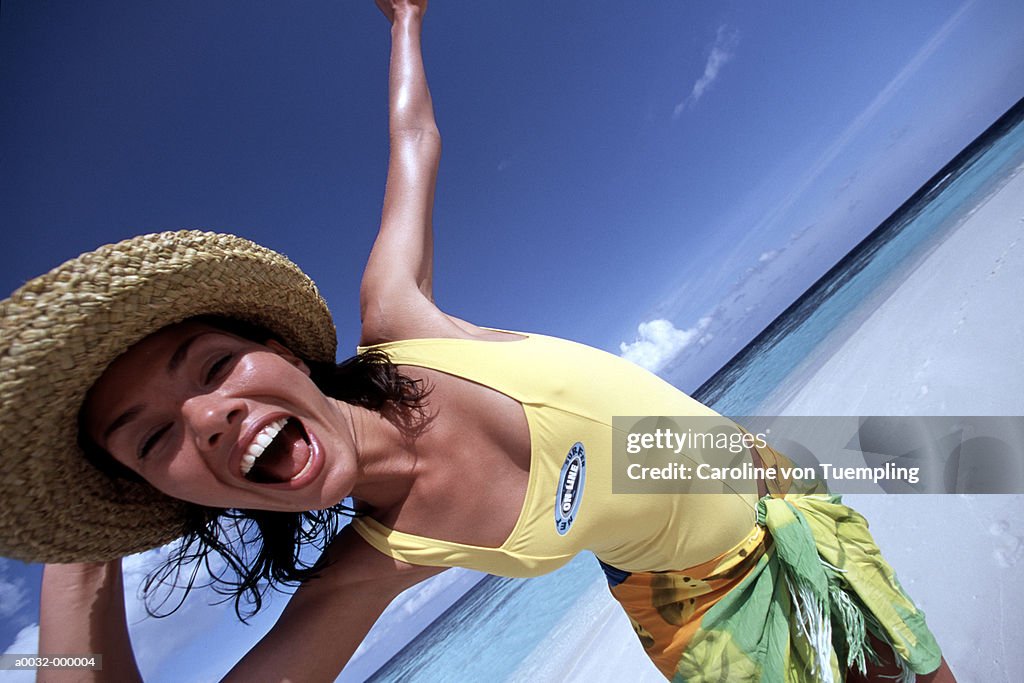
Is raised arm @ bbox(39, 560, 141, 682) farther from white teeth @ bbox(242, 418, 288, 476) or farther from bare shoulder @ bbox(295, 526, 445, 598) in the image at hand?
white teeth @ bbox(242, 418, 288, 476)

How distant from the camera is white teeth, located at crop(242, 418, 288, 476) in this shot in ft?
3.64

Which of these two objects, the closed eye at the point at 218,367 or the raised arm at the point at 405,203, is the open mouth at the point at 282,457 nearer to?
the closed eye at the point at 218,367

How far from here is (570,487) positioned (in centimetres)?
131

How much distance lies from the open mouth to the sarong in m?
0.98

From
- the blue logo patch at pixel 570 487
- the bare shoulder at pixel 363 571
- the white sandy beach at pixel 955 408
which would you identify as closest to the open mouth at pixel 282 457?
the bare shoulder at pixel 363 571

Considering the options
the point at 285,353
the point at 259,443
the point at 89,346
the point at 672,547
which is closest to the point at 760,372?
the point at 672,547

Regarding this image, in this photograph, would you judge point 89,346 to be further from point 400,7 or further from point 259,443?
point 400,7

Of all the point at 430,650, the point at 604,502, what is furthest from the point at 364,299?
the point at 430,650

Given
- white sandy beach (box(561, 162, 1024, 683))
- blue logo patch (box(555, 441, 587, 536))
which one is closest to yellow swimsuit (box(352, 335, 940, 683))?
blue logo patch (box(555, 441, 587, 536))

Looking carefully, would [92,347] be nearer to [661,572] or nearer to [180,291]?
[180,291]

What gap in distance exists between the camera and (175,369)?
111cm

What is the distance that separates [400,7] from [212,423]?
59.6 inches

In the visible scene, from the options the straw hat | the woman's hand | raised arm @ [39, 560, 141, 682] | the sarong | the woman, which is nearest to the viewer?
the straw hat

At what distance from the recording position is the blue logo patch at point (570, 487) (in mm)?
1304
